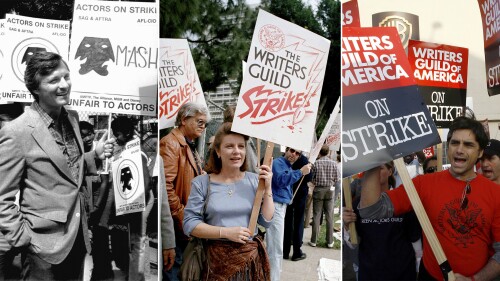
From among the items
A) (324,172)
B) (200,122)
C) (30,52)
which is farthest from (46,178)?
(324,172)

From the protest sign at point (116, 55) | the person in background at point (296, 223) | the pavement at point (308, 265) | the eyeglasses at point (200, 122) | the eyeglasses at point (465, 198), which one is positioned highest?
the protest sign at point (116, 55)

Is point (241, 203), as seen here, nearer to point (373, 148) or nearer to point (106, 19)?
point (373, 148)

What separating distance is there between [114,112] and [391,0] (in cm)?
193

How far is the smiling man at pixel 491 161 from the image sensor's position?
3.67 meters

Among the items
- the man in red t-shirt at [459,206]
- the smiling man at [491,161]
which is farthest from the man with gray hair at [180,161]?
the smiling man at [491,161]

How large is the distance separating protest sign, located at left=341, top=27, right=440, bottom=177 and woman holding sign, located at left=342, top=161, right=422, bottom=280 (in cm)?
24

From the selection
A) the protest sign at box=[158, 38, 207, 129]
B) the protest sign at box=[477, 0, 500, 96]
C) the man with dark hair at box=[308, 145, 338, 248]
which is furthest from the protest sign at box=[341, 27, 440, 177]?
the man with dark hair at box=[308, 145, 338, 248]

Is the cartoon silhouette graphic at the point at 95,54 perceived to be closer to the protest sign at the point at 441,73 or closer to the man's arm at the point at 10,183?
the man's arm at the point at 10,183

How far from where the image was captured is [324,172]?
370 inches

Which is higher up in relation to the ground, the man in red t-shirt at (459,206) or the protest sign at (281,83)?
the protest sign at (281,83)

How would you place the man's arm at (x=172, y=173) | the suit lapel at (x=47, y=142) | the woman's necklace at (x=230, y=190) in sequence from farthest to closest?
the man's arm at (x=172, y=173) → the suit lapel at (x=47, y=142) → the woman's necklace at (x=230, y=190)

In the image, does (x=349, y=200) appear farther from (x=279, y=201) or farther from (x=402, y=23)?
(x=279, y=201)

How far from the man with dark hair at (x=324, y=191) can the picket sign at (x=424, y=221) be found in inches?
222

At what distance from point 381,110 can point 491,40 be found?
847mm
